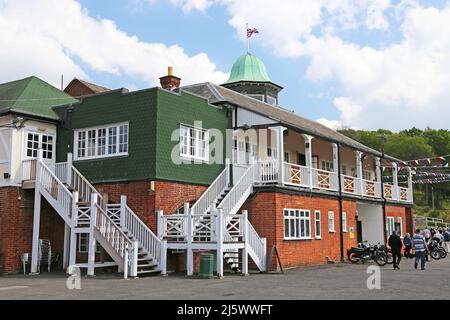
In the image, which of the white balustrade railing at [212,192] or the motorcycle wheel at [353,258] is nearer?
the white balustrade railing at [212,192]

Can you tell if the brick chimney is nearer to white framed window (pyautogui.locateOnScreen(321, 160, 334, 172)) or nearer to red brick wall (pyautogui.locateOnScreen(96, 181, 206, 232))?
red brick wall (pyautogui.locateOnScreen(96, 181, 206, 232))

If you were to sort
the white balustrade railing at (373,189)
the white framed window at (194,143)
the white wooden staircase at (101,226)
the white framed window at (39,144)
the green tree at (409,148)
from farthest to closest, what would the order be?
the green tree at (409,148) → the white balustrade railing at (373,189) → the white framed window at (39,144) → the white framed window at (194,143) → the white wooden staircase at (101,226)

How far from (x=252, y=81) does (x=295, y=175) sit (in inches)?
548

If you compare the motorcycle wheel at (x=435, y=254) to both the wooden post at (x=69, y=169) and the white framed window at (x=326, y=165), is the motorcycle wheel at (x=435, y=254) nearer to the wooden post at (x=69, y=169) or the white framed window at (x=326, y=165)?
the white framed window at (x=326, y=165)

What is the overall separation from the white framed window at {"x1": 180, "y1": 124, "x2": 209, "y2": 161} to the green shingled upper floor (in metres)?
5.45

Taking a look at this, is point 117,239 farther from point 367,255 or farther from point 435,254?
point 435,254

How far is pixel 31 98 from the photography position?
70.7 ft

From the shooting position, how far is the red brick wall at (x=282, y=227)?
2019cm

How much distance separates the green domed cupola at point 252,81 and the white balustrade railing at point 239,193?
46.1ft

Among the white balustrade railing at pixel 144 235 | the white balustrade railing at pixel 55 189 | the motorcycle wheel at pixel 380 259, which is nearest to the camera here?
the white balustrade railing at pixel 144 235

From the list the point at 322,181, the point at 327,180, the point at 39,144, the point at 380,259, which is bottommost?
the point at 380,259

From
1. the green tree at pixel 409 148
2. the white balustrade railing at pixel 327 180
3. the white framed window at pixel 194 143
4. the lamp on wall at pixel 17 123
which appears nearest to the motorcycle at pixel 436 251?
the white balustrade railing at pixel 327 180

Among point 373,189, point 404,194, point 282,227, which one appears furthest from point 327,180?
point 404,194
